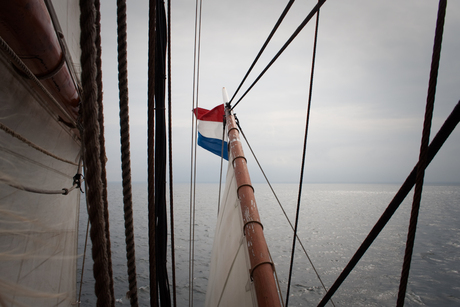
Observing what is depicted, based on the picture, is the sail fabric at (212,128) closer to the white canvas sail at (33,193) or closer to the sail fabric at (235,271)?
the sail fabric at (235,271)

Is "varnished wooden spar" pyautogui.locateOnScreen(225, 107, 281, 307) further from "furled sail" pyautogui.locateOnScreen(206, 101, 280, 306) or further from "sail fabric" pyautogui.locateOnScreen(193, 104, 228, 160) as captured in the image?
"sail fabric" pyautogui.locateOnScreen(193, 104, 228, 160)

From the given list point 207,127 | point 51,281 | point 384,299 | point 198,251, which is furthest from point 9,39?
point 198,251

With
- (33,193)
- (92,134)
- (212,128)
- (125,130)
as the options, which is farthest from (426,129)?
(212,128)

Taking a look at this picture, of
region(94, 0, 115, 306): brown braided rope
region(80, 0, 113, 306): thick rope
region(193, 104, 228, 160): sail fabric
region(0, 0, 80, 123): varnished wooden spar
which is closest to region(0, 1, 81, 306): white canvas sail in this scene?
region(0, 0, 80, 123): varnished wooden spar

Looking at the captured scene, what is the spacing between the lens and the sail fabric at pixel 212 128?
5.21 m

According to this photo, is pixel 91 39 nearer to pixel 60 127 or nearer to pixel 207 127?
pixel 60 127

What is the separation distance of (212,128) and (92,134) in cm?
464

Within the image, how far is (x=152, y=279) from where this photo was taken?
1.38m

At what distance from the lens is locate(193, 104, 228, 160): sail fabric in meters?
5.21

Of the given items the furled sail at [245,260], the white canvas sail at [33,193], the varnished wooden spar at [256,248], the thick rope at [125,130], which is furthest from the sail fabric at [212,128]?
the thick rope at [125,130]

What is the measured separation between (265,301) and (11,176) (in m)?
1.65

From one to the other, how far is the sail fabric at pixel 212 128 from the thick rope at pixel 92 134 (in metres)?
4.45

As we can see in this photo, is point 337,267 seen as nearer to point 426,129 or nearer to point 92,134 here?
point 426,129

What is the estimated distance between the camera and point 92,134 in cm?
68
